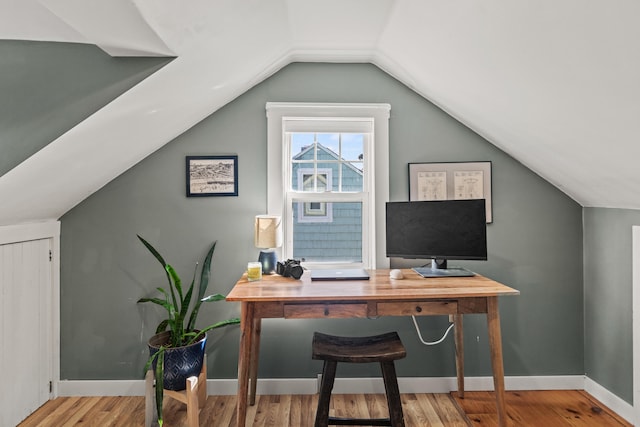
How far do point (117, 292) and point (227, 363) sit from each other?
0.94m

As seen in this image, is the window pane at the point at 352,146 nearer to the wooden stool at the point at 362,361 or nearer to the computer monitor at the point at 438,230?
the computer monitor at the point at 438,230

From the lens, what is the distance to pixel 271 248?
291 cm

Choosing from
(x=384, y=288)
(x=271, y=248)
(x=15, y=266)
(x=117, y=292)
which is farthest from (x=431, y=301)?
(x=15, y=266)

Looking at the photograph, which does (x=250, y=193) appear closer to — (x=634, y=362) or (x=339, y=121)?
(x=339, y=121)

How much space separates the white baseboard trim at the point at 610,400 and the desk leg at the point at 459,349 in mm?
933

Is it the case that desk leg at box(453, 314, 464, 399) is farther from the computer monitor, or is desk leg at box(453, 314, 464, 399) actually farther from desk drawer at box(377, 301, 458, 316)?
desk drawer at box(377, 301, 458, 316)

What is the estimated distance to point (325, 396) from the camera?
216cm

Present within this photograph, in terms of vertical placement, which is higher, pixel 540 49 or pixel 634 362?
pixel 540 49

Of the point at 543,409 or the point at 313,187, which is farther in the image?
the point at 313,187

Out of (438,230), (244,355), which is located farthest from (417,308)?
(244,355)

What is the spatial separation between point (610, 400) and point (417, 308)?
1.66m

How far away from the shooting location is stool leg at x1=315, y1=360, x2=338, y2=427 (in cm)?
214

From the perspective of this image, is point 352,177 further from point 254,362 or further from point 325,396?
point 325,396

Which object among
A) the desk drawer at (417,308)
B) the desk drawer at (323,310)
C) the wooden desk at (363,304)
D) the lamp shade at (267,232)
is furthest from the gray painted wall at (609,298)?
the lamp shade at (267,232)
